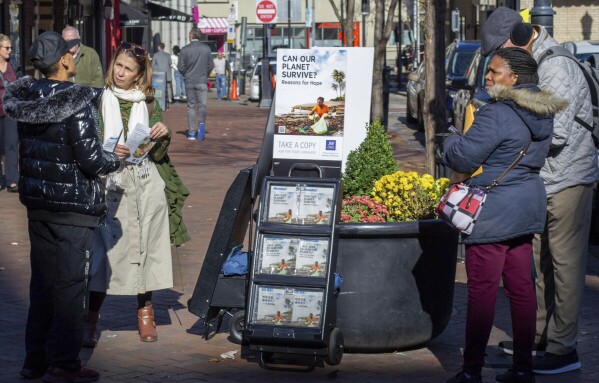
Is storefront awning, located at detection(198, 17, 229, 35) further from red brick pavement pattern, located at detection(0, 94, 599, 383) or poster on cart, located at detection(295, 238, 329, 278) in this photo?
poster on cart, located at detection(295, 238, 329, 278)

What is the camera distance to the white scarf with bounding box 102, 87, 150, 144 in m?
7.02

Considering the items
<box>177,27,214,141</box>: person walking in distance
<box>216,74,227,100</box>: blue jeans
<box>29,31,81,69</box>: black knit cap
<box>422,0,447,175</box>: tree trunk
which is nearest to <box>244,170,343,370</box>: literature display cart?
<box>29,31,81,69</box>: black knit cap

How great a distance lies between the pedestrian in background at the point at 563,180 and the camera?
6492 millimetres

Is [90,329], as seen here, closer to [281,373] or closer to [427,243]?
[281,373]

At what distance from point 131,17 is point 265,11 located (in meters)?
7.81

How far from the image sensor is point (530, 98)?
5957mm

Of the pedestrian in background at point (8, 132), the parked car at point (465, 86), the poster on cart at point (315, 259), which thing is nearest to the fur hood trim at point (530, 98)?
the poster on cart at point (315, 259)

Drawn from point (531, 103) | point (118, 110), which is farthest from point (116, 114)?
point (531, 103)

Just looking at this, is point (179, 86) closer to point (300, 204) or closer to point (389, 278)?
point (300, 204)

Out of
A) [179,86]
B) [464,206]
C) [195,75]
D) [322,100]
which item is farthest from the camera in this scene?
[179,86]

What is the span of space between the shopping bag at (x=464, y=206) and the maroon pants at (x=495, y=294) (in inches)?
7.0

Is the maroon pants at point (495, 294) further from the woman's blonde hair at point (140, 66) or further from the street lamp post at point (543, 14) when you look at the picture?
the street lamp post at point (543, 14)

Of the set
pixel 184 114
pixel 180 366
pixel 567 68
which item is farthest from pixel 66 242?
pixel 184 114

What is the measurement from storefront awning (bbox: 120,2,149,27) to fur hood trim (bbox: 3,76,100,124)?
32040mm
